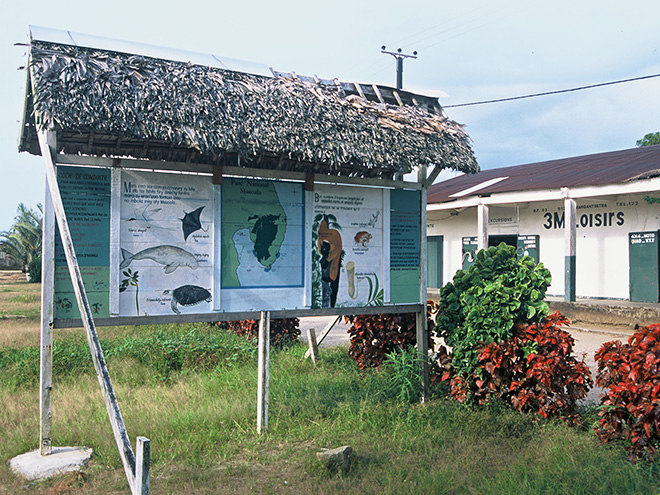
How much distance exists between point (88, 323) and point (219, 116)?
6.98 ft

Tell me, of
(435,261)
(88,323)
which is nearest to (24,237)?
(435,261)

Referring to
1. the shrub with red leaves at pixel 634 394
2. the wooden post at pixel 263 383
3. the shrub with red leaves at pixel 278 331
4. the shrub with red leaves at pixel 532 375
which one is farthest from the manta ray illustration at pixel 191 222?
the shrub with red leaves at pixel 278 331

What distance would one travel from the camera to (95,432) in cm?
526

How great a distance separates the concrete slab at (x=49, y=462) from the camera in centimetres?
450

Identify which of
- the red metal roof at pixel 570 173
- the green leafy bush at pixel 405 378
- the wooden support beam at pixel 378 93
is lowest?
the green leafy bush at pixel 405 378

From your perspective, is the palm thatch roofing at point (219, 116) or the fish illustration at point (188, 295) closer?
the palm thatch roofing at point (219, 116)

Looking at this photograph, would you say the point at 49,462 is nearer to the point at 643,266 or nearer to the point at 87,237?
the point at 87,237

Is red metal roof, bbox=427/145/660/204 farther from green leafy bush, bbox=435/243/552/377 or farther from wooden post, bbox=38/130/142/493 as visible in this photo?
wooden post, bbox=38/130/142/493

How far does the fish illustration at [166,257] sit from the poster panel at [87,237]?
0.17 metres

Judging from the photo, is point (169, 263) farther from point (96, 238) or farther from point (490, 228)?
point (490, 228)

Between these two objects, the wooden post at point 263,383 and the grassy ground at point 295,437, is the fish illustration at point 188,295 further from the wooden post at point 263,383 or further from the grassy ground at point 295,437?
the grassy ground at point 295,437

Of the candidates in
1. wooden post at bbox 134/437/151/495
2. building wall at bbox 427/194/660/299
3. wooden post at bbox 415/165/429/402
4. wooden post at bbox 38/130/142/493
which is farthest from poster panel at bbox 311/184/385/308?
building wall at bbox 427/194/660/299

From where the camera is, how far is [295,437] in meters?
5.32

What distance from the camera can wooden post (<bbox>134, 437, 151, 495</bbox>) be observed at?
123 inches
